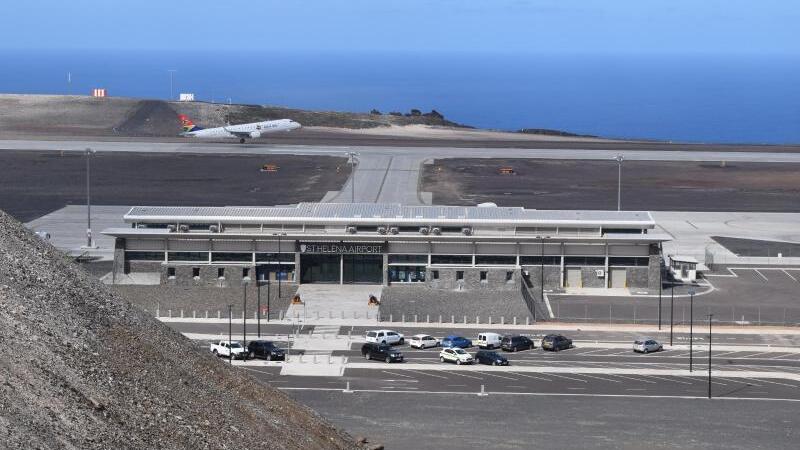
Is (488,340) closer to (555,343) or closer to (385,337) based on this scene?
(555,343)

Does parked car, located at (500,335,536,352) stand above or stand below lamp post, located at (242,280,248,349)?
below

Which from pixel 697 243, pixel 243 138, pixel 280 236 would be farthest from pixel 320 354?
pixel 243 138

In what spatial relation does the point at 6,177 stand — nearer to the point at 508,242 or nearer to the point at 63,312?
the point at 508,242

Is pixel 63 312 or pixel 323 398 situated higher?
pixel 63 312

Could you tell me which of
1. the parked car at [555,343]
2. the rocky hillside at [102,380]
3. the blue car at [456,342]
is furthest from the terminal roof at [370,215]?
the rocky hillside at [102,380]

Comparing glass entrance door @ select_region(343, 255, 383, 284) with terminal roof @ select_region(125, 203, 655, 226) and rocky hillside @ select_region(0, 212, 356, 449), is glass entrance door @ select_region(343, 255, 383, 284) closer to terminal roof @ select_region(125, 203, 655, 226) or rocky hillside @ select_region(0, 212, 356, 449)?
terminal roof @ select_region(125, 203, 655, 226)

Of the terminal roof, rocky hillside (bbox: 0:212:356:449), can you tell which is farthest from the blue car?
rocky hillside (bbox: 0:212:356:449)
